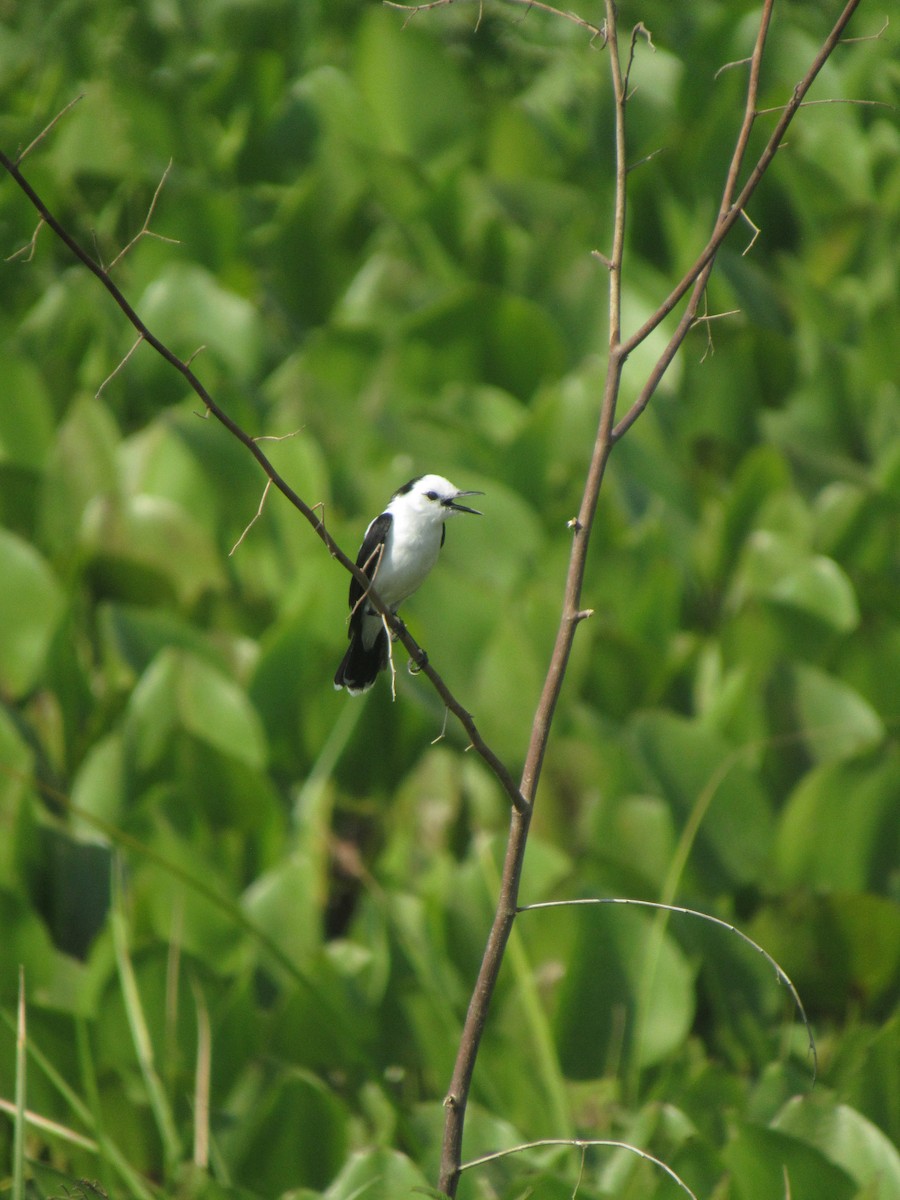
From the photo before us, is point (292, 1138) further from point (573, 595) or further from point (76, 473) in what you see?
point (76, 473)

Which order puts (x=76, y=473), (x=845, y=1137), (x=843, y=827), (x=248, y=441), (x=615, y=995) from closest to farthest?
(x=248, y=441) → (x=845, y=1137) → (x=615, y=995) → (x=843, y=827) → (x=76, y=473)

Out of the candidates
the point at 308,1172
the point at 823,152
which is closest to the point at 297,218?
the point at 823,152

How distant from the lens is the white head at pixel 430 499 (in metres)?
2.39

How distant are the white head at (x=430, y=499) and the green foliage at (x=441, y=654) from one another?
43 centimetres

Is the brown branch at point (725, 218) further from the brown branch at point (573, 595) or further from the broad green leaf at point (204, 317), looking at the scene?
the broad green leaf at point (204, 317)

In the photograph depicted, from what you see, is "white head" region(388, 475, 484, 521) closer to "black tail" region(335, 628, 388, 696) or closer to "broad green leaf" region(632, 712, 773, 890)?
"black tail" region(335, 628, 388, 696)

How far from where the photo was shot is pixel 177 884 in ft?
9.98

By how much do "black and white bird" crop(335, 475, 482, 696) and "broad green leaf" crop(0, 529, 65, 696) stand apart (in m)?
1.49

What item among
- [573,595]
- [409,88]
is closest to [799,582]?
[573,595]

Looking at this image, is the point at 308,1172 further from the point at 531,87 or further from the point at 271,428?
the point at 531,87

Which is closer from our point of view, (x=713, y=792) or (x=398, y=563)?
(x=398, y=563)

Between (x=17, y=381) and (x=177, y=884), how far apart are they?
6.32 feet

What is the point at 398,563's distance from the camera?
241cm

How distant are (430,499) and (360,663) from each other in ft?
1.05
